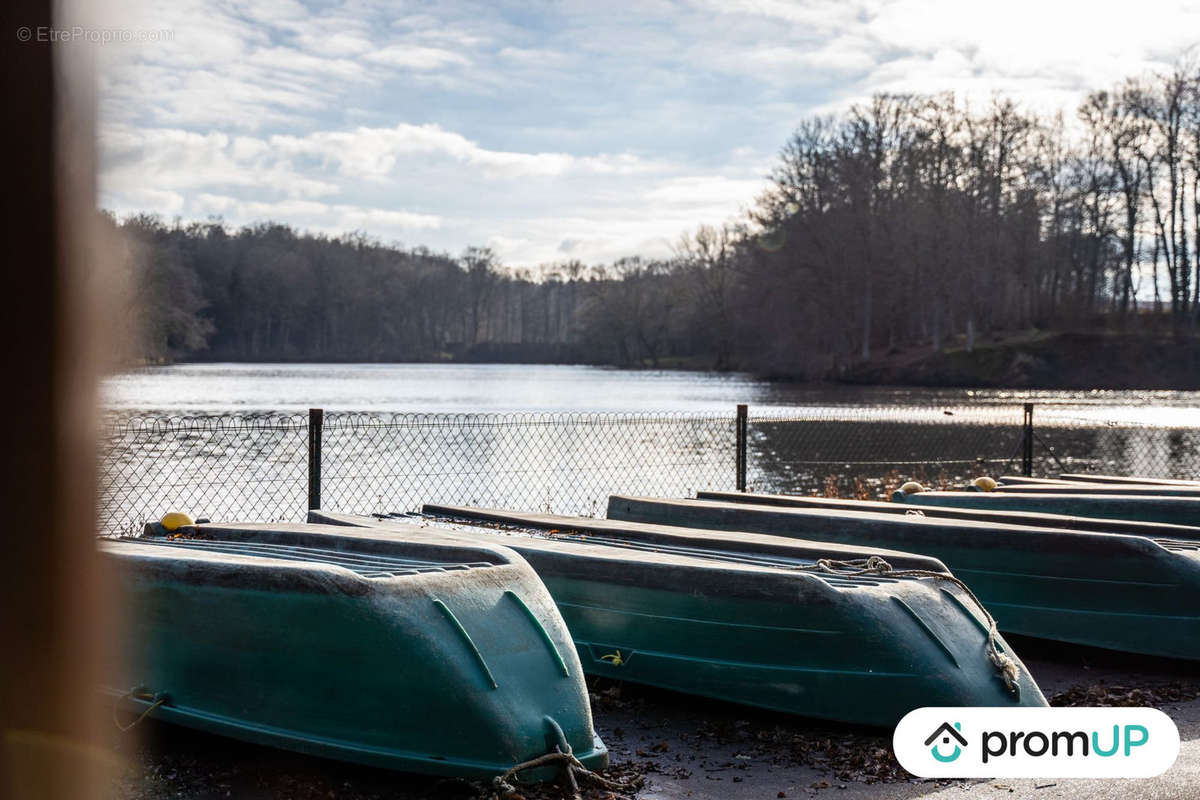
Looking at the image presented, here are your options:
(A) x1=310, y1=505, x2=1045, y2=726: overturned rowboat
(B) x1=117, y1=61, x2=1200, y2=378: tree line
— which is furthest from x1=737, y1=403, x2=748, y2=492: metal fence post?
(B) x1=117, y1=61, x2=1200, y2=378: tree line

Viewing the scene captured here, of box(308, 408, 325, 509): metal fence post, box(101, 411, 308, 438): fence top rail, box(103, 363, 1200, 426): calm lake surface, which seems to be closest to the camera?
box(101, 411, 308, 438): fence top rail

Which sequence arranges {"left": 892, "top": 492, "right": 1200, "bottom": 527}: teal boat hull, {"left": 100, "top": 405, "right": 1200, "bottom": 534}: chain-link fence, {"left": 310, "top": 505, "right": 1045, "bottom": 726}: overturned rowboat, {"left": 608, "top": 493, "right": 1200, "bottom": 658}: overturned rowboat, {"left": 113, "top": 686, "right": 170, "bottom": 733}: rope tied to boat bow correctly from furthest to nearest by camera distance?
{"left": 100, "top": 405, "right": 1200, "bottom": 534}: chain-link fence < {"left": 892, "top": 492, "right": 1200, "bottom": 527}: teal boat hull < {"left": 608, "top": 493, "right": 1200, "bottom": 658}: overturned rowboat < {"left": 310, "top": 505, "right": 1045, "bottom": 726}: overturned rowboat < {"left": 113, "top": 686, "right": 170, "bottom": 733}: rope tied to boat bow

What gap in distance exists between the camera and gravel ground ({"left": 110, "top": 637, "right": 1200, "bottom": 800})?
14.6 ft

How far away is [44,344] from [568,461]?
1855 centimetres

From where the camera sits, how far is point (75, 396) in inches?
128

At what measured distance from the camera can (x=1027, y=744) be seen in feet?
16.3

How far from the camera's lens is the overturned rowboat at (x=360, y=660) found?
426cm

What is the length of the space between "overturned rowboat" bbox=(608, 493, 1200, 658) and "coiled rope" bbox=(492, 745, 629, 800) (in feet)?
11.0

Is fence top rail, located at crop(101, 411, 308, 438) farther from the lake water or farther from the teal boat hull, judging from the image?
the teal boat hull

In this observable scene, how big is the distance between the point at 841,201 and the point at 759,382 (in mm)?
10959

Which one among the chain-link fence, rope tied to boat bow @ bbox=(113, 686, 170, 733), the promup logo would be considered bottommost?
the chain-link fence

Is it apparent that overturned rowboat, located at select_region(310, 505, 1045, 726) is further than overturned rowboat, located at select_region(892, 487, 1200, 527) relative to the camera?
No

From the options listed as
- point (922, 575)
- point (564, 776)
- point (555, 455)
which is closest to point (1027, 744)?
point (922, 575)

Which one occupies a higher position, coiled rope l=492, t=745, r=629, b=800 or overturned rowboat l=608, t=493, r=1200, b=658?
overturned rowboat l=608, t=493, r=1200, b=658
